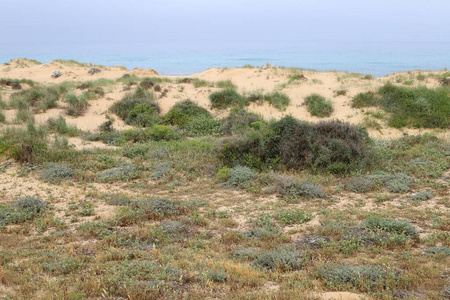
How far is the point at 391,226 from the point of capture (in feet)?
20.0

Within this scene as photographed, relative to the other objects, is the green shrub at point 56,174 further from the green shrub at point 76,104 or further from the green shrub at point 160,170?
the green shrub at point 76,104

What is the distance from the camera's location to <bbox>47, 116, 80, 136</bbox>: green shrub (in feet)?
48.4

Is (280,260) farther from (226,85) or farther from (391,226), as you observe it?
(226,85)

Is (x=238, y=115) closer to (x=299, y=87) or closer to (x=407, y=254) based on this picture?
(x=299, y=87)

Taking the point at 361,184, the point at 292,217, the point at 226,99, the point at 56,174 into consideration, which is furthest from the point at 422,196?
the point at 226,99

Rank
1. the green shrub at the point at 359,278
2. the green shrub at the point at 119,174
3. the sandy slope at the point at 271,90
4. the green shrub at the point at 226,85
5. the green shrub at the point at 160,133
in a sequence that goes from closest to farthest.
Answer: the green shrub at the point at 359,278 < the green shrub at the point at 119,174 < the green shrub at the point at 160,133 < the sandy slope at the point at 271,90 < the green shrub at the point at 226,85

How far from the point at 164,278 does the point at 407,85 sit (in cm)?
1813

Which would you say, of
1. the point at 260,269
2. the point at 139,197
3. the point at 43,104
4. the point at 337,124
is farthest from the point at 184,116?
the point at 260,269

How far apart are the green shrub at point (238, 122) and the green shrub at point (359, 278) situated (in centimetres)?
994

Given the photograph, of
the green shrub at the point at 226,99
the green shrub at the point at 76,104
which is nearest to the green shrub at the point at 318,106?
the green shrub at the point at 226,99

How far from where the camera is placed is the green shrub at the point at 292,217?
6781mm

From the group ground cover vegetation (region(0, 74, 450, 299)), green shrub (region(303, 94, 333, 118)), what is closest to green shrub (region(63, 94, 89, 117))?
ground cover vegetation (region(0, 74, 450, 299))

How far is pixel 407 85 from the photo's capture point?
62.3ft

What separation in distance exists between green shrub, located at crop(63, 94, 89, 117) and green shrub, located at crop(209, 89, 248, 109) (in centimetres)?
619
